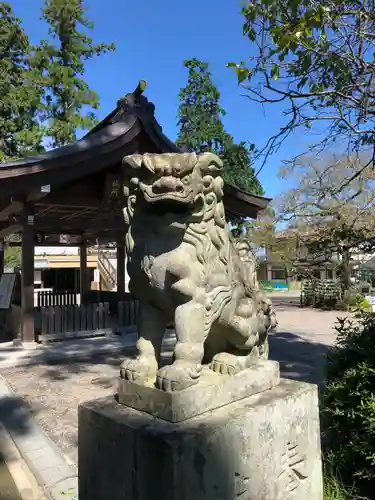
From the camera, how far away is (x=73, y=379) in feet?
19.1

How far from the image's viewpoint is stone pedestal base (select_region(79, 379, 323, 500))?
1.80 meters

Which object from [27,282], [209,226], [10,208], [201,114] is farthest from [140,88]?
[201,114]

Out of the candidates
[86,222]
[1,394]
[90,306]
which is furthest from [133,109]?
[1,394]

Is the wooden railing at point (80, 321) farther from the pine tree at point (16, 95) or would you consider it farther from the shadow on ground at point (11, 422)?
the pine tree at point (16, 95)

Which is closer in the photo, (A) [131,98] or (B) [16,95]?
(A) [131,98]

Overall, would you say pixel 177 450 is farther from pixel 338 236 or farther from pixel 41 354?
pixel 338 236

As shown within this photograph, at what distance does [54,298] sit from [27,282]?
376 cm

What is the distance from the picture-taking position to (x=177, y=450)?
5.70ft

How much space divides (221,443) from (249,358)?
1.83ft

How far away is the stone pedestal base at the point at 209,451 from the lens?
5.91 feet

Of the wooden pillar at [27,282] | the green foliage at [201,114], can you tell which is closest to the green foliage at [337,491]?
the wooden pillar at [27,282]

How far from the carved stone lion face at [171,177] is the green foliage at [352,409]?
1717mm

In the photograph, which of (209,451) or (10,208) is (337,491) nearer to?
(209,451)

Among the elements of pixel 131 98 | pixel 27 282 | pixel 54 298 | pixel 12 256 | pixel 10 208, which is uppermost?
pixel 131 98
